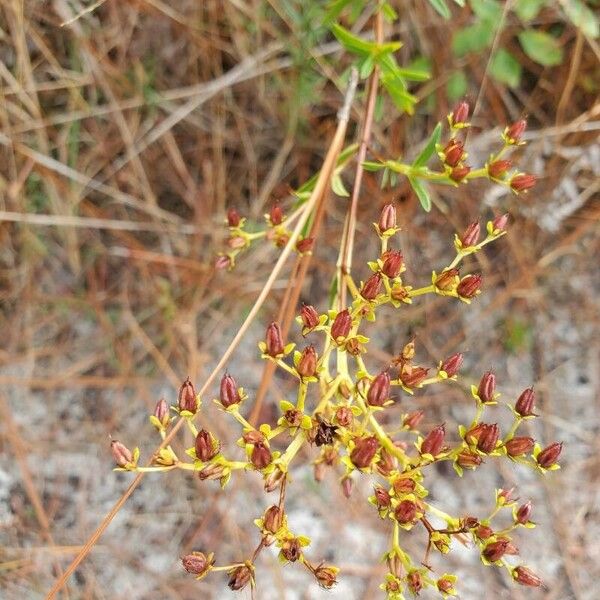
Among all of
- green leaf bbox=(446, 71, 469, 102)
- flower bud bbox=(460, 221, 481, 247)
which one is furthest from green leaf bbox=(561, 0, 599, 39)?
flower bud bbox=(460, 221, 481, 247)

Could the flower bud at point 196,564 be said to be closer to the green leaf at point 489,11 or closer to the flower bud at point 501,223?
the flower bud at point 501,223

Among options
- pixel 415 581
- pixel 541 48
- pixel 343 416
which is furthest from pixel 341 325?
pixel 541 48

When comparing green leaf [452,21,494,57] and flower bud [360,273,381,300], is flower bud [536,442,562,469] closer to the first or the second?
flower bud [360,273,381,300]

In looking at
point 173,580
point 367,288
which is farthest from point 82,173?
point 367,288

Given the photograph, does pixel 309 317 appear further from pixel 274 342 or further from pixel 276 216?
pixel 276 216

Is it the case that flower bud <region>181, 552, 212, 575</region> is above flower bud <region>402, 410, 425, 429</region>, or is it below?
below
